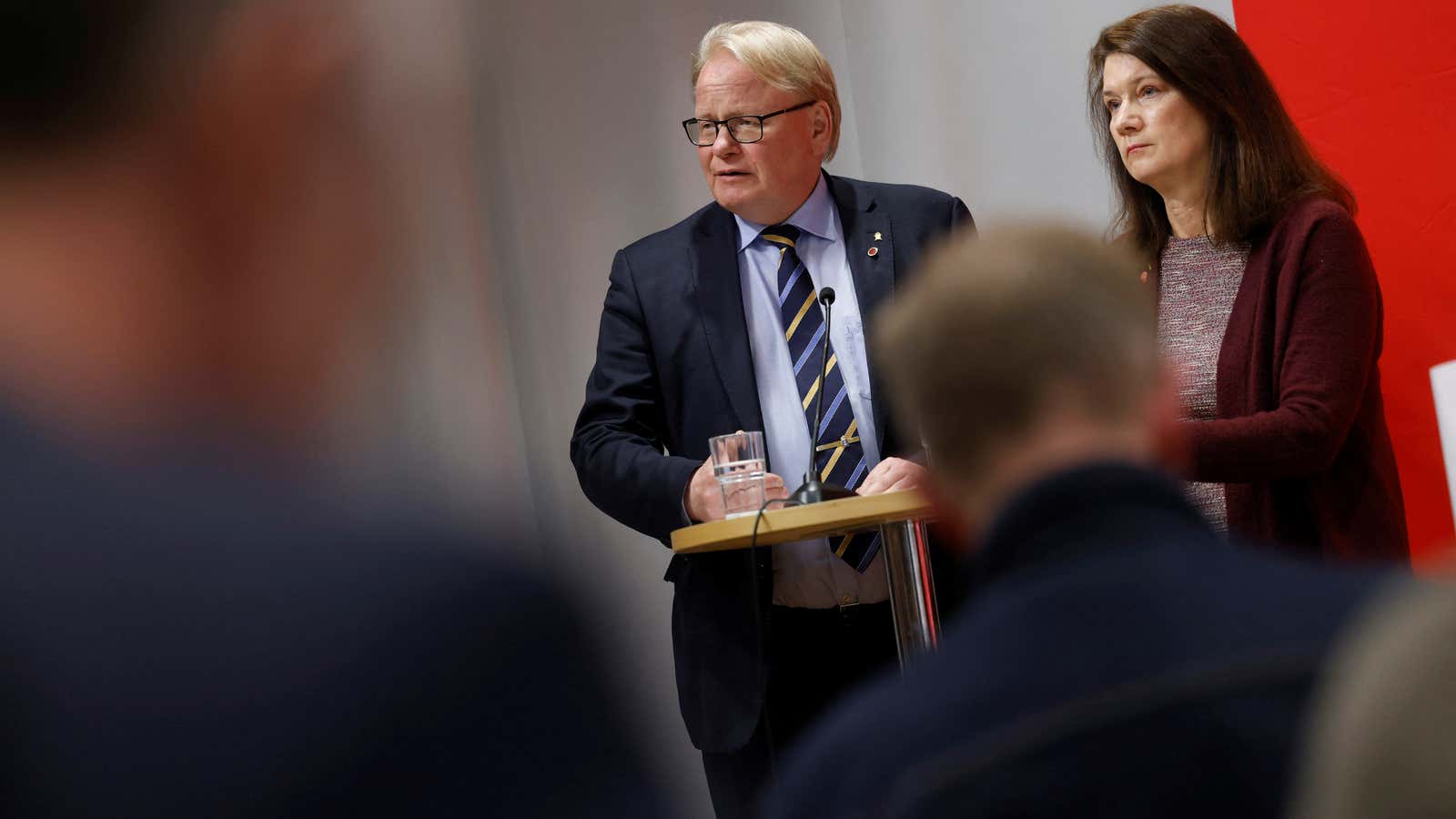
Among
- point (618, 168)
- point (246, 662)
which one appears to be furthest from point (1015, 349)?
point (618, 168)

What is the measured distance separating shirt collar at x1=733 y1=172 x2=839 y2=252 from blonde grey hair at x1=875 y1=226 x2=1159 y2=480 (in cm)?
202

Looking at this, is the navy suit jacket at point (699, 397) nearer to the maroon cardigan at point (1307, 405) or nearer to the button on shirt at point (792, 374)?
the button on shirt at point (792, 374)

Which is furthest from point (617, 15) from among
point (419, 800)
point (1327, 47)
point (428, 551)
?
point (419, 800)

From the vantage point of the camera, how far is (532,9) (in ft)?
14.5

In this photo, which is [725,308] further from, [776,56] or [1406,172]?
[1406,172]

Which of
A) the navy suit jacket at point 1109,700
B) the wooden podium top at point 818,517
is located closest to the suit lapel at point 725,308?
the wooden podium top at point 818,517

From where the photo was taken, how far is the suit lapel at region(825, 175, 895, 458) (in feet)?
9.44

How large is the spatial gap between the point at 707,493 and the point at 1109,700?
1.71 metres

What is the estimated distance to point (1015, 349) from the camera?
1046mm

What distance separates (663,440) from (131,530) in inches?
47.3

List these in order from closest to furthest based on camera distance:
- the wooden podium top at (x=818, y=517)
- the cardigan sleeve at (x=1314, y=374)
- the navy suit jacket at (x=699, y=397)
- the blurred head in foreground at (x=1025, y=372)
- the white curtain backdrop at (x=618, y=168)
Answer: the blurred head in foreground at (x=1025, y=372) → the wooden podium top at (x=818, y=517) → the cardigan sleeve at (x=1314, y=374) → the navy suit jacket at (x=699, y=397) → the white curtain backdrop at (x=618, y=168)

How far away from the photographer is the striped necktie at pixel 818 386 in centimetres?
285

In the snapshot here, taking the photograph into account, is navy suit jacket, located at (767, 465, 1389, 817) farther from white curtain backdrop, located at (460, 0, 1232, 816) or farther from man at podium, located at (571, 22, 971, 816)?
white curtain backdrop, located at (460, 0, 1232, 816)

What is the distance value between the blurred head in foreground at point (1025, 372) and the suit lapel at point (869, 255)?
176 centimetres
